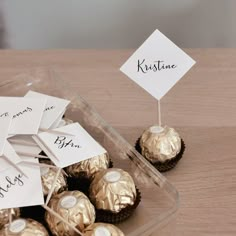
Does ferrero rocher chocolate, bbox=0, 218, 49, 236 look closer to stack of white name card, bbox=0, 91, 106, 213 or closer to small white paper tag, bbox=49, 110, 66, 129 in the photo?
stack of white name card, bbox=0, 91, 106, 213

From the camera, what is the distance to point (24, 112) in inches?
31.4

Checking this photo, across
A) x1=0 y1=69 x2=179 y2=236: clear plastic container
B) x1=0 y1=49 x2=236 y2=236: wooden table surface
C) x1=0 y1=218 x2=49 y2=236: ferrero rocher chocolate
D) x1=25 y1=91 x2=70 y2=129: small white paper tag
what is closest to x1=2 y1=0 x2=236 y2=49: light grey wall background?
x1=0 y1=49 x2=236 y2=236: wooden table surface

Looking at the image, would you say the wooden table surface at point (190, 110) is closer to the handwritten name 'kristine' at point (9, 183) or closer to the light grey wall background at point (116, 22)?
the handwritten name 'kristine' at point (9, 183)

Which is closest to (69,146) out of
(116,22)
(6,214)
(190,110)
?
(6,214)

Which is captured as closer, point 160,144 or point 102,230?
point 102,230

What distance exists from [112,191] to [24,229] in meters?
0.12

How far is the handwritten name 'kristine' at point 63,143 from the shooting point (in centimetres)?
73

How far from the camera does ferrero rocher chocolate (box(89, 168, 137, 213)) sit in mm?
688

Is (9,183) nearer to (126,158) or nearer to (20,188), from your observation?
(20,188)

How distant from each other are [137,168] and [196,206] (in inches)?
3.7

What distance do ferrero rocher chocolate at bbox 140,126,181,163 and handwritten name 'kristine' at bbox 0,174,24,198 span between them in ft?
0.61

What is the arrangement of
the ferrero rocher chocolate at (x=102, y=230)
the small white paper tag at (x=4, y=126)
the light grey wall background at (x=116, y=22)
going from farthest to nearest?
the light grey wall background at (x=116, y=22), the small white paper tag at (x=4, y=126), the ferrero rocher chocolate at (x=102, y=230)

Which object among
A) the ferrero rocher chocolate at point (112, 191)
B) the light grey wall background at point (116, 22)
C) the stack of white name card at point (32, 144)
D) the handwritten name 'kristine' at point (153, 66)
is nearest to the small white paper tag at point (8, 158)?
the stack of white name card at point (32, 144)

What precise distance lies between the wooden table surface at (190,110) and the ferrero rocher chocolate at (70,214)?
0.40 feet
